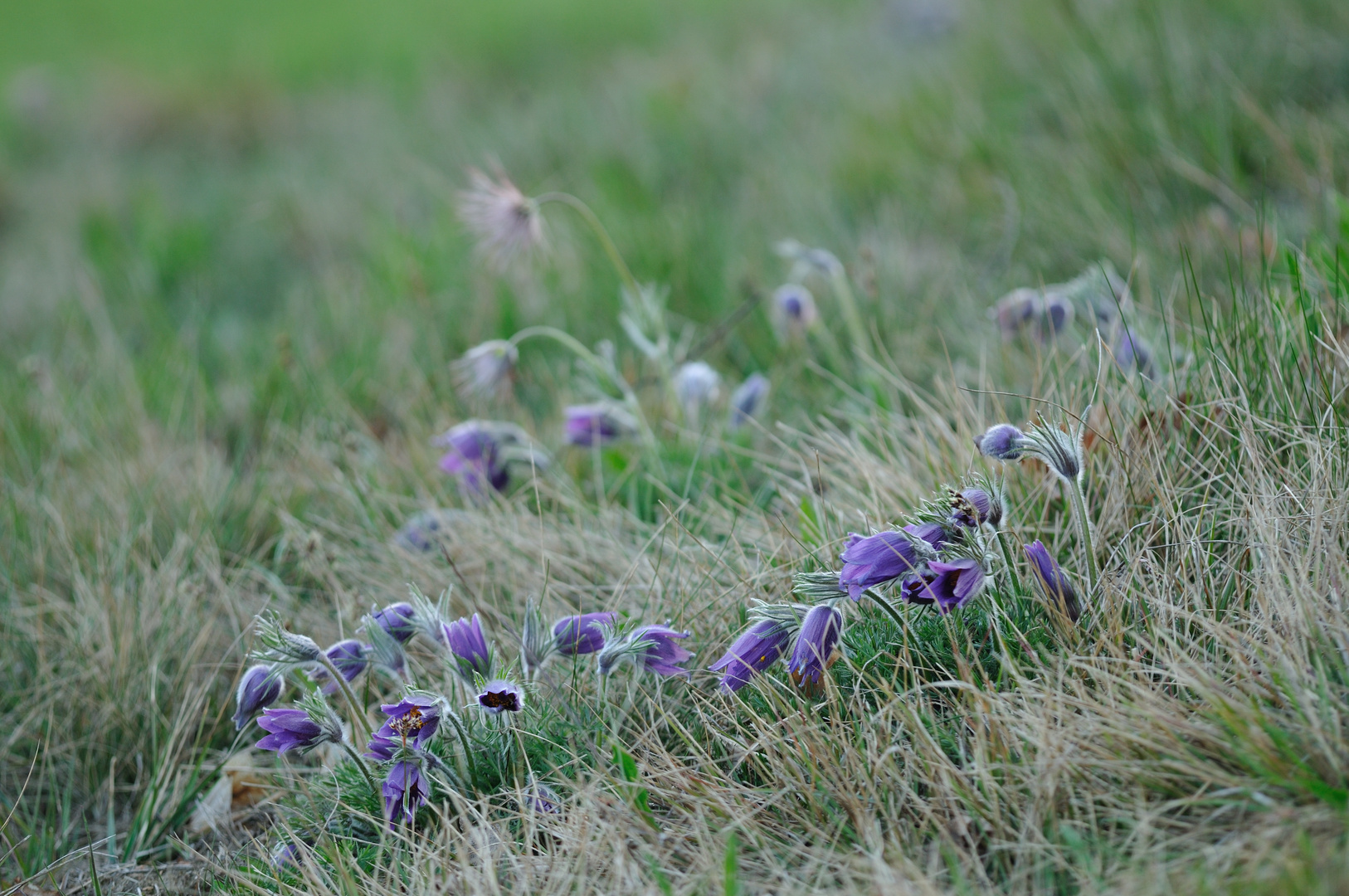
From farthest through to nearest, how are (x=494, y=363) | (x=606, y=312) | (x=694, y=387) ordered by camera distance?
(x=606, y=312)
(x=694, y=387)
(x=494, y=363)

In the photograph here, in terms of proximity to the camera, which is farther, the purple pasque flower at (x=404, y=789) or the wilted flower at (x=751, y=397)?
the wilted flower at (x=751, y=397)

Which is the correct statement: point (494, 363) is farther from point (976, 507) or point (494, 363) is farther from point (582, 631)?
point (976, 507)

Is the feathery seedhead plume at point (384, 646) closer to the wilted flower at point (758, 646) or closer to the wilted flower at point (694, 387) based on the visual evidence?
the wilted flower at point (758, 646)

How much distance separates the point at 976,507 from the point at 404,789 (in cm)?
88

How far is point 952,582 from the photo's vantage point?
1.33 m

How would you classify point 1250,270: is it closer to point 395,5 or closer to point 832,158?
point 832,158

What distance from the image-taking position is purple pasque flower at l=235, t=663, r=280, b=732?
57.0 inches

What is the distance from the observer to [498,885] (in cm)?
125

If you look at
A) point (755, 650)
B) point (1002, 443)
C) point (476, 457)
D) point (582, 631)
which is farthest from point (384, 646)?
point (1002, 443)

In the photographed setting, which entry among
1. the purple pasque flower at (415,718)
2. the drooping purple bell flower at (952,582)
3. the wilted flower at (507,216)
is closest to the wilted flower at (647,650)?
the purple pasque flower at (415,718)

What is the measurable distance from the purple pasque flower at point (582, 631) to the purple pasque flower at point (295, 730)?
340 millimetres

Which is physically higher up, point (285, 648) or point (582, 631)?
point (285, 648)

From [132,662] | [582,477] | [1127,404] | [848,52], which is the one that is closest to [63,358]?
[132,662]

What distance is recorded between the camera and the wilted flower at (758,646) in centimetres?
138
